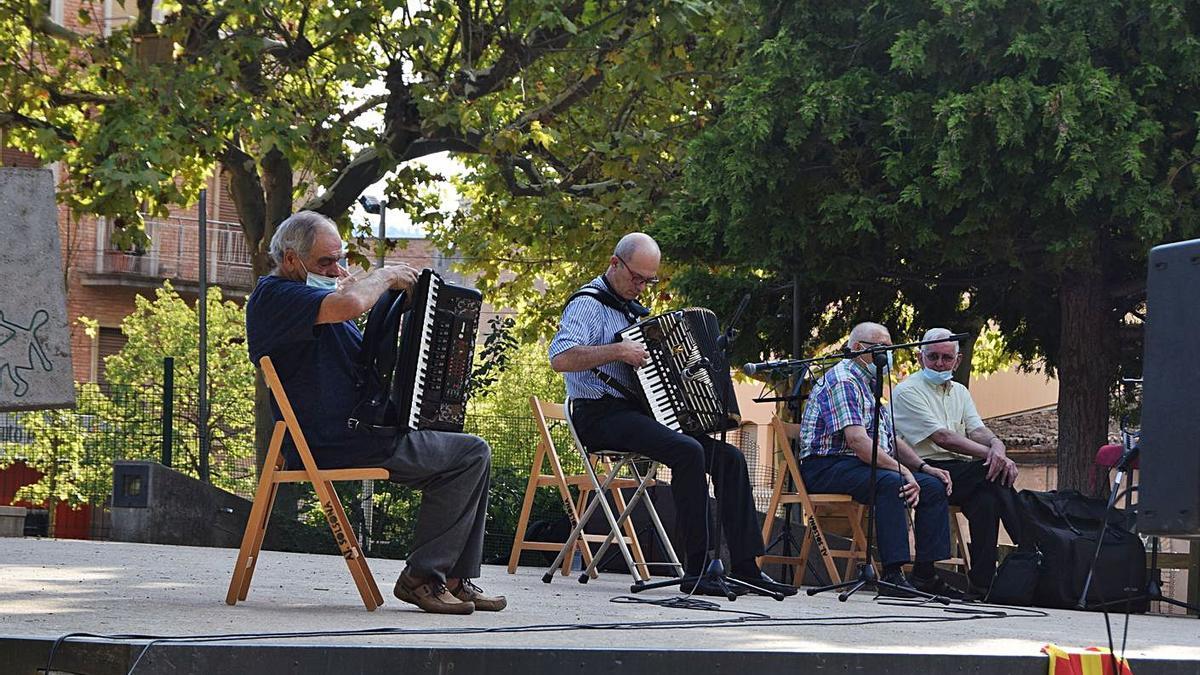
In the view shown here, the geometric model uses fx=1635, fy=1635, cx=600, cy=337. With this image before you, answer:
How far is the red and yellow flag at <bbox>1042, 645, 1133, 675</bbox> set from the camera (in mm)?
5902

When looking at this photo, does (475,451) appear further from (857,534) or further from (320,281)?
(857,534)

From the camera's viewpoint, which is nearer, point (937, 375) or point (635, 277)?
point (635, 277)

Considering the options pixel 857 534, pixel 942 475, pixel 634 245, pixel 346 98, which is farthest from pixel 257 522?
pixel 346 98

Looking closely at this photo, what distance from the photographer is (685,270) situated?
17.3m

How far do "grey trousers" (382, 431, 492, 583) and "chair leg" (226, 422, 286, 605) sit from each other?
48 cm

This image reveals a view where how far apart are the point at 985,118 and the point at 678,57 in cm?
453

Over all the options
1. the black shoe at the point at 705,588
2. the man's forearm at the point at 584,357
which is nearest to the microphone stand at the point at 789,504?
the black shoe at the point at 705,588

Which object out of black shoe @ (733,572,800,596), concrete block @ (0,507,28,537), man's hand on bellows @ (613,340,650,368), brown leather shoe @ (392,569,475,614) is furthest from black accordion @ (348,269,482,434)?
concrete block @ (0,507,28,537)

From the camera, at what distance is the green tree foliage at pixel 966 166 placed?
12938 millimetres

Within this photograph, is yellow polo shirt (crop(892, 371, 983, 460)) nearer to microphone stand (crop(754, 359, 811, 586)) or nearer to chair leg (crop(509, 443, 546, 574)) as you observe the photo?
microphone stand (crop(754, 359, 811, 586))

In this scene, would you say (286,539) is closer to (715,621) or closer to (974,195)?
(974,195)

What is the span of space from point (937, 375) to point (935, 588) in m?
1.64

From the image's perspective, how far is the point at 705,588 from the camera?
8.28 m

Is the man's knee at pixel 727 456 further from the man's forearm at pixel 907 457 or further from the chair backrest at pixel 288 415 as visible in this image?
the chair backrest at pixel 288 415
